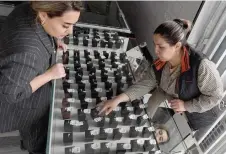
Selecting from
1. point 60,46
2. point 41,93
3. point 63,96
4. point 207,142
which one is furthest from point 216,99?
point 60,46

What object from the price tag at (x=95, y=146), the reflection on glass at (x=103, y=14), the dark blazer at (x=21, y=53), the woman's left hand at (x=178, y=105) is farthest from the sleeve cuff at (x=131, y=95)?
the reflection on glass at (x=103, y=14)

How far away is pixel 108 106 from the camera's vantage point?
59.8 inches

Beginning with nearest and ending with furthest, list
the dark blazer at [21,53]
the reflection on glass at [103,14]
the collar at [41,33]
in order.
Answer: the dark blazer at [21,53], the collar at [41,33], the reflection on glass at [103,14]

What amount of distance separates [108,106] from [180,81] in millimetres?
439

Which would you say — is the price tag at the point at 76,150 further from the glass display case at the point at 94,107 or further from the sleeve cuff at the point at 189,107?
the sleeve cuff at the point at 189,107

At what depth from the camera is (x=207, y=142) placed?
5.55 ft

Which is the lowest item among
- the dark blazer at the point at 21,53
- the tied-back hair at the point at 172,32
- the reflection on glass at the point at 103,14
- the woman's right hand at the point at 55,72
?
the reflection on glass at the point at 103,14

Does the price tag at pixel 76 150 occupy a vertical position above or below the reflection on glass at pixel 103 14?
below

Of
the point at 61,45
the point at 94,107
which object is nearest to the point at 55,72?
the point at 94,107

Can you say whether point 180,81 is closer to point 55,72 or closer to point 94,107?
point 94,107

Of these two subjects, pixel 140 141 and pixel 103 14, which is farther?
pixel 103 14

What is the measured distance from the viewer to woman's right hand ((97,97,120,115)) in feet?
4.93

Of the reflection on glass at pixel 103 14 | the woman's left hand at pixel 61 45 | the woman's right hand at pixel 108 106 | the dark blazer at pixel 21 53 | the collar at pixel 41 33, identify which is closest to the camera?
the dark blazer at pixel 21 53

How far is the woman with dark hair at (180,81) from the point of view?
4.41ft
